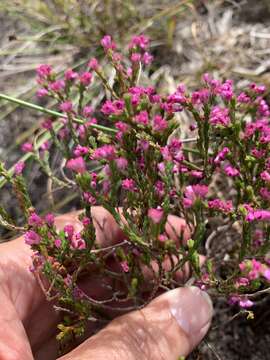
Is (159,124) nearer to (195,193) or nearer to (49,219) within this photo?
(195,193)

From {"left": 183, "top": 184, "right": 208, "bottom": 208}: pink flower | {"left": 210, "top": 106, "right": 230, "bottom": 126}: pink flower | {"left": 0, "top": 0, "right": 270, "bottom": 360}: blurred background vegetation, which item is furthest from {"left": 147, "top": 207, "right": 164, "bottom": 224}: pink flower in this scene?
{"left": 0, "top": 0, "right": 270, "bottom": 360}: blurred background vegetation

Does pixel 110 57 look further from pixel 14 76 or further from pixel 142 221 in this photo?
pixel 14 76

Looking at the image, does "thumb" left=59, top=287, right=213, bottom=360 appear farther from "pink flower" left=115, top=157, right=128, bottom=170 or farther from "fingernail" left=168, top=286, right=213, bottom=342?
"pink flower" left=115, top=157, right=128, bottom=170

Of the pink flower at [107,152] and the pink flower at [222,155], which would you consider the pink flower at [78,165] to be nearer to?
the pink flower at [107,152]

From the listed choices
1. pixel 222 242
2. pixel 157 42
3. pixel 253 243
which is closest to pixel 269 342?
pixel 222 242

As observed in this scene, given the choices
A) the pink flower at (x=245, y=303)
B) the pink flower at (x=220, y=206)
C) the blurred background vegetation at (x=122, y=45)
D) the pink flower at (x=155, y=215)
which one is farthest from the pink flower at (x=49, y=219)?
the blurred background vegetation at (x=122, y=45)

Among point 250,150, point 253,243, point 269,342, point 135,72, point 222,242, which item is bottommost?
point 269,342

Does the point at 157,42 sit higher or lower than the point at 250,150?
higher
